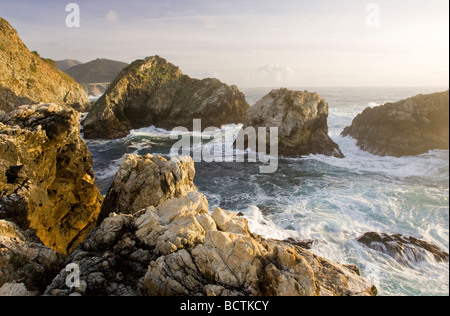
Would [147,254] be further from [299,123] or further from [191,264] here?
[299,123]

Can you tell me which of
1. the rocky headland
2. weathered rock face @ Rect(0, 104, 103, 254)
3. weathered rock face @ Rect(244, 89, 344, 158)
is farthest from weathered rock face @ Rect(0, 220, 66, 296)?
weathered rock face @ Rect(244, 89, 344, 158)

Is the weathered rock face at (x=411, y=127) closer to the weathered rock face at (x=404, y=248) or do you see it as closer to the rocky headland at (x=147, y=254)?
the weathered rock face at (x=404, y=248)

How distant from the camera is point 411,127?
33844mm

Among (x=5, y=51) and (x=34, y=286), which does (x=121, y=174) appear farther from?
(x=5, y=51)

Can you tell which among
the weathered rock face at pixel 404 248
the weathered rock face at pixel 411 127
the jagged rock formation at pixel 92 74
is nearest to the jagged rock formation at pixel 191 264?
the weathered rock face at pixel 404 248

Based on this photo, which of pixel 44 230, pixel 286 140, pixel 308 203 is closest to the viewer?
pixel 44 230

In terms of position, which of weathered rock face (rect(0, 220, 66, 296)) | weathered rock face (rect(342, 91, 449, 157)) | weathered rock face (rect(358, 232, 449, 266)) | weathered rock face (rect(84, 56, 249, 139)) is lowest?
weathered rock face (rect(358, 232, 449, 266))

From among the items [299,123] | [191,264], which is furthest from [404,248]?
[299,123]

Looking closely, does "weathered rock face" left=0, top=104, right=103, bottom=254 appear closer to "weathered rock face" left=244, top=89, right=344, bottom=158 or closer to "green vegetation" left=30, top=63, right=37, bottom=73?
"weathered rock face" left=244, top=89, right=344, bottom=158

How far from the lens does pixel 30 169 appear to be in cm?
1159

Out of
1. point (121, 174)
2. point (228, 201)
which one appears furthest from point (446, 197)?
point (121, 174)

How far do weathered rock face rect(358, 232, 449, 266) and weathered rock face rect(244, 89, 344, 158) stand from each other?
2113 centimetres

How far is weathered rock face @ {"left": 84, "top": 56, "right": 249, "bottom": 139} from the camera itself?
56.8m

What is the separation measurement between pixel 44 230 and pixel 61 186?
522 cm
